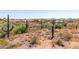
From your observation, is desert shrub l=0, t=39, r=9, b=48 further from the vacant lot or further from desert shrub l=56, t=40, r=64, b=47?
desert shrub l=56, t=40, r=64, b=47

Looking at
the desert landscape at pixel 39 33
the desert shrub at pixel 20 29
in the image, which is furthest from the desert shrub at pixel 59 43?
the desert shrub at pixel 20 29

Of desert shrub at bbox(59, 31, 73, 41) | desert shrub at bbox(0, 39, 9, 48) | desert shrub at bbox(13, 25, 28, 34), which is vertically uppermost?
desert shrub at bbox(13, 25, 28, 34)

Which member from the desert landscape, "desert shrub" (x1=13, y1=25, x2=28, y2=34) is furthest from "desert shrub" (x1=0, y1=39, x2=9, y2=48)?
"desert shrub" (x1=13, y1=25, x2=28, y2=34)

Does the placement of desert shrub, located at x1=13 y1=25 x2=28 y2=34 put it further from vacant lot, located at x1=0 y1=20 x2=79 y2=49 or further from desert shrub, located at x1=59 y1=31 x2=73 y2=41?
desert shrub, located at x1=59 y1=31 x2=73 y2=41

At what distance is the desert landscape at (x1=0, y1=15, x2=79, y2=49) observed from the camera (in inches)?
52.8

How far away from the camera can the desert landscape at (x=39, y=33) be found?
1.34 m

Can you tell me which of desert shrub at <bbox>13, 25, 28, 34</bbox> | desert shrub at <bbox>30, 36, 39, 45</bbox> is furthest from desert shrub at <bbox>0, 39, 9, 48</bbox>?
desert shrub at <bbox>30, 36, 39, 45</bbox>

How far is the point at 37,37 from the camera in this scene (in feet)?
4.45

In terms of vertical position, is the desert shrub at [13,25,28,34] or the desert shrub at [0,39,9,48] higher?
the desert shrub at [13,25,28,34]

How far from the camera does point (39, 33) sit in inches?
53.7

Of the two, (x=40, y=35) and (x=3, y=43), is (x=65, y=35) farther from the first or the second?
(x=3, y=43)

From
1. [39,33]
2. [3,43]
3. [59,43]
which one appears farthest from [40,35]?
[3,43]
